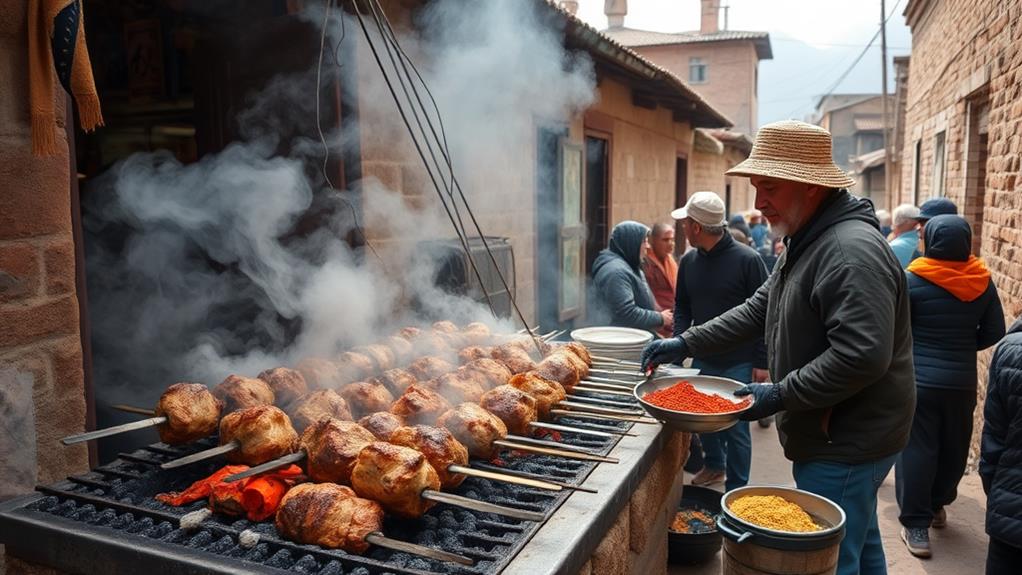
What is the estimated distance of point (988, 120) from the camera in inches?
302

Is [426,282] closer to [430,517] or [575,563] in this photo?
[430,517]

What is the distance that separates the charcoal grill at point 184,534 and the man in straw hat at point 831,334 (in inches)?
50.4

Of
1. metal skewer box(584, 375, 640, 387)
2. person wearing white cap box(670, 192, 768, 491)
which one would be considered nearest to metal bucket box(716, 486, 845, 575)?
metal skewer box(584, 375, 640, 387)

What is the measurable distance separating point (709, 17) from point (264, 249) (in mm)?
41475

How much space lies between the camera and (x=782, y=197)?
3615 mm

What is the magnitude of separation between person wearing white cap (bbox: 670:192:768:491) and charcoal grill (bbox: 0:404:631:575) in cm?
320

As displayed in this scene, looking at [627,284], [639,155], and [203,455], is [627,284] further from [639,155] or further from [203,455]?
[639,155]

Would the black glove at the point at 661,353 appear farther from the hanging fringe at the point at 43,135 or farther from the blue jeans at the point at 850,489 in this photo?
the hanging fringe at the point at 43,135

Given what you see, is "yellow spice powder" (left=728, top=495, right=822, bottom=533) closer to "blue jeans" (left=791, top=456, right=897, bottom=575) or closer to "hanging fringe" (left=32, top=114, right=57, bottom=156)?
"blue jeans" (left=791, top=456, right=897, bottom=575)

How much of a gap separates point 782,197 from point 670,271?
14.1ft

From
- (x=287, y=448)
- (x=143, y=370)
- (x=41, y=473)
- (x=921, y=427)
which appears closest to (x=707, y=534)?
(x=921, y=427)

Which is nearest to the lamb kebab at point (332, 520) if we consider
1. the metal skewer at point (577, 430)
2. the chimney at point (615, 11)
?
the metal skewer at point (577, 430)

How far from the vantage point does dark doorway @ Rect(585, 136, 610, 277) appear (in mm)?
11461

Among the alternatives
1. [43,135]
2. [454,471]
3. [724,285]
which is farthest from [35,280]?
[724,285]
